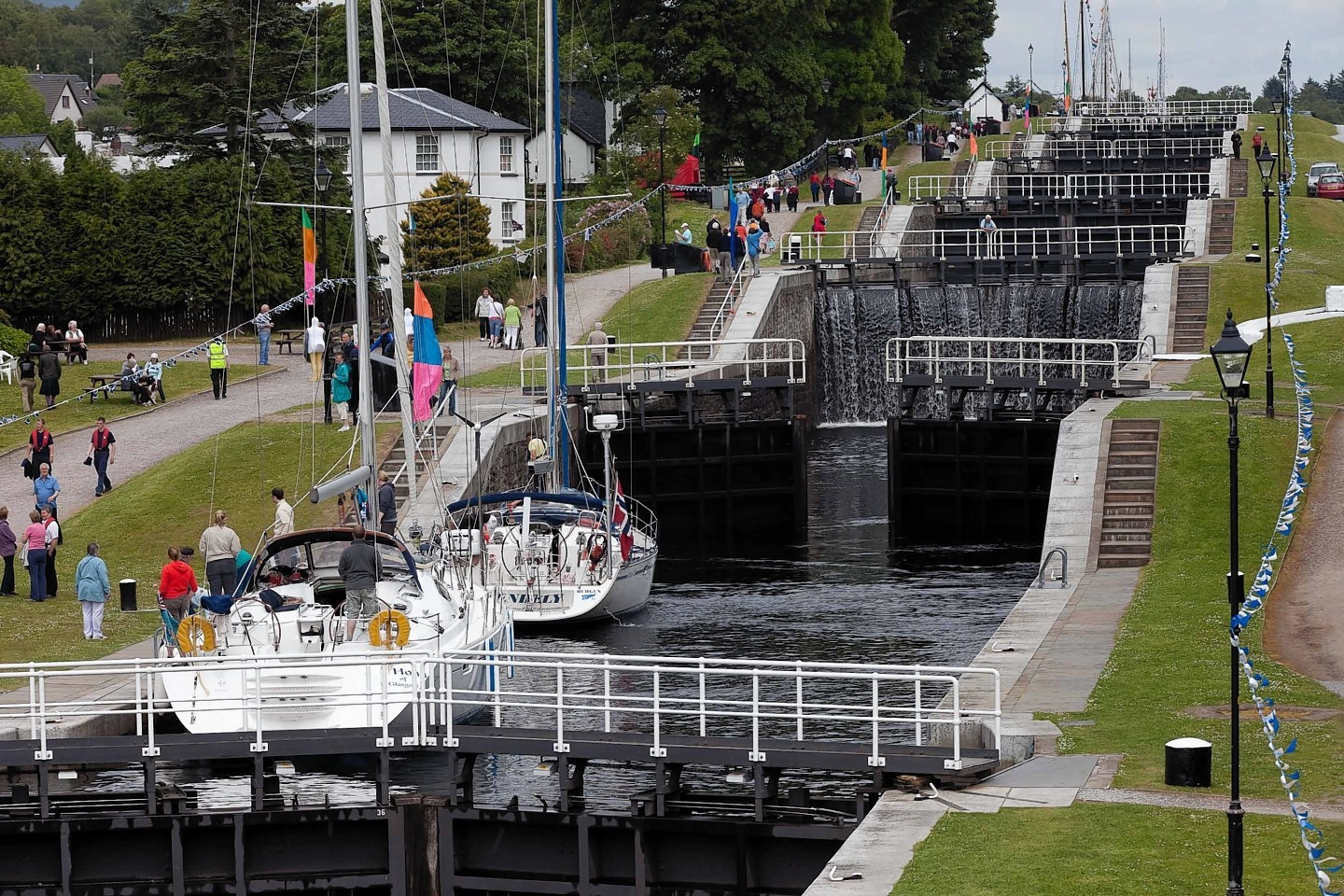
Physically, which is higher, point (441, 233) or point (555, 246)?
point (441, 233)

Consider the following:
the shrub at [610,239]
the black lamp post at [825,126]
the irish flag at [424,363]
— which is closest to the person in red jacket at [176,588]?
the irish flag at [424,363]

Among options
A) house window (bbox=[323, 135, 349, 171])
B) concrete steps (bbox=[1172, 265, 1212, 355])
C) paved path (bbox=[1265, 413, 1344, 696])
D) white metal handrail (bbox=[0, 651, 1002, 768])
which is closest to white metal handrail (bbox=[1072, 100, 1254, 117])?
concrete steps (bbox=[1172, 265, 1212, 355])

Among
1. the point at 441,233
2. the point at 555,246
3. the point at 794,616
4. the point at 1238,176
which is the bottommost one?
the point at 794,616

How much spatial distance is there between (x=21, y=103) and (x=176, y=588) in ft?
402

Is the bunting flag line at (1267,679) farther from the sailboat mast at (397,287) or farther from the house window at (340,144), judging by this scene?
the house window at (340,144)

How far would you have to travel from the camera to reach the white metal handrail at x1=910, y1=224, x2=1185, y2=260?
64.2m

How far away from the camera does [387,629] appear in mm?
24344

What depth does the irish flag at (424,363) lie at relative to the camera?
28.8m

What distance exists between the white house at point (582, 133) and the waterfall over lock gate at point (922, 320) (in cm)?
2374

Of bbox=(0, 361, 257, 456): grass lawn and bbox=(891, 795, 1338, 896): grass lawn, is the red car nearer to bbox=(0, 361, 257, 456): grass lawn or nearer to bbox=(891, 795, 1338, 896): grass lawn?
bbox=(0, 361, 257, 456): grass lawn

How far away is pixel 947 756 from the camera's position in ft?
66.3

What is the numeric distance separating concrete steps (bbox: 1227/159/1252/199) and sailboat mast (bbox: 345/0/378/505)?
1955 inches

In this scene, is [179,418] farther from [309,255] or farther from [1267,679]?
[1267,679]

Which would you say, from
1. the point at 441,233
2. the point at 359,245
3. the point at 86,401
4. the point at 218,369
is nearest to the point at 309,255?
the point at 359,245
